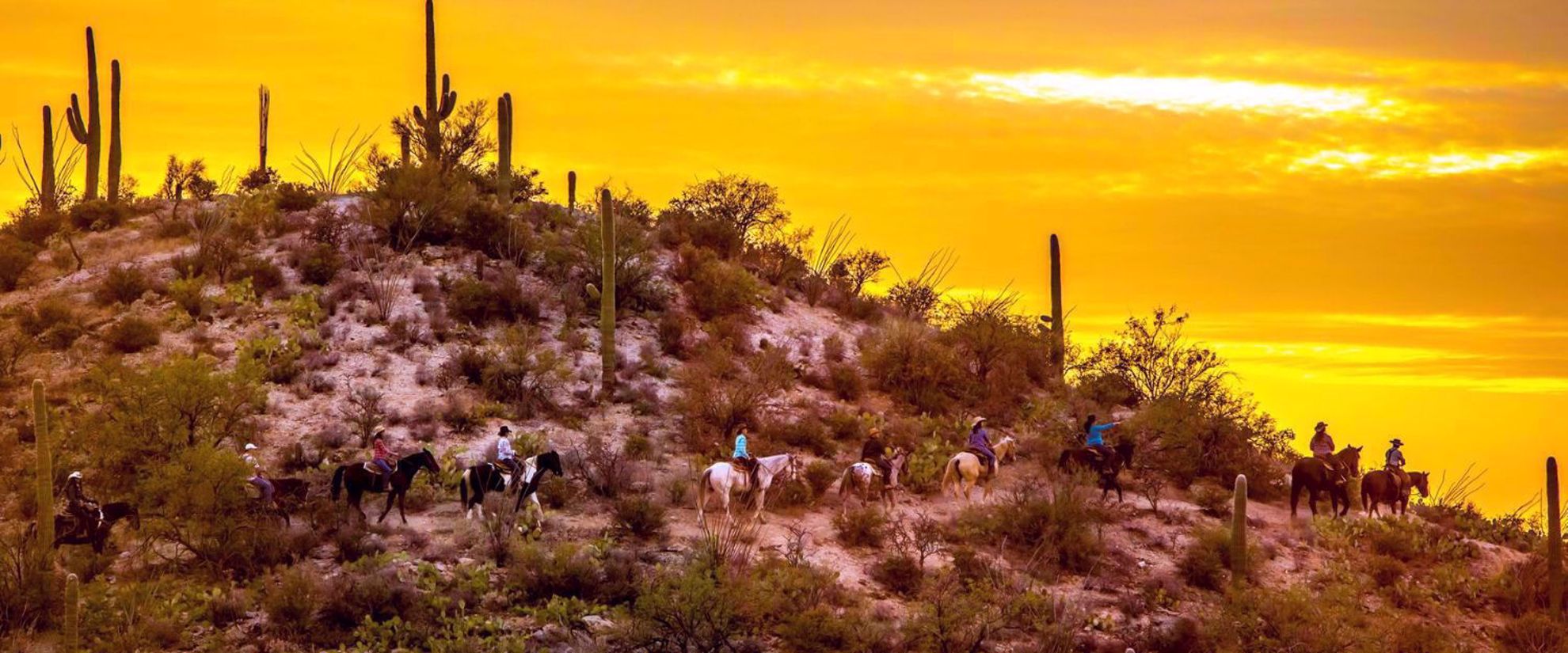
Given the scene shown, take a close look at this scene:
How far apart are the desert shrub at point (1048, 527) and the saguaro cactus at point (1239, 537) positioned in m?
2.35

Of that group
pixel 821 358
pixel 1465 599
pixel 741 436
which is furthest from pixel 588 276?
pixel 1465 599

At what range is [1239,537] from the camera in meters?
26.8

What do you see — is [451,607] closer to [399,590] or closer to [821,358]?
[399,590]

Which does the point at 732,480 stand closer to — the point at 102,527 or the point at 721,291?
the point at 102,527

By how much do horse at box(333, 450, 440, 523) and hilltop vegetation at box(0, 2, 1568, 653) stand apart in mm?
565

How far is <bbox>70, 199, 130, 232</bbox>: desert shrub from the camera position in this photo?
134ft

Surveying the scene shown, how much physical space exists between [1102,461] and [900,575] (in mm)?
6592

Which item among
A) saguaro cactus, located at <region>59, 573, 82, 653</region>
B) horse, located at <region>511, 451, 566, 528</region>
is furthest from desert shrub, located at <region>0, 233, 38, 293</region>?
saguaro cactus, located at <region>59, 573, 82, 653</region>

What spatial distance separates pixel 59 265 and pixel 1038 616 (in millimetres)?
27511

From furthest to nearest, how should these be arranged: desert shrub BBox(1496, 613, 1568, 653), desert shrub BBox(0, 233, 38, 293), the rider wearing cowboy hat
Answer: desert shrub BBox(0, 233, 38, 293), the rider wearing cowboy hat, desert shrub BBox(1496, 613, 1568, 653)

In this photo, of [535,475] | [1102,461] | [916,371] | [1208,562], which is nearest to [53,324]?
[535,475]

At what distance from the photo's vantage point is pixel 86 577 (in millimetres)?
24234

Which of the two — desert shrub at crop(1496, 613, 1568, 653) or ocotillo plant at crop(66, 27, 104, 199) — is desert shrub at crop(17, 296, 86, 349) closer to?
ocotillo plant at crop(66, 27, 104, 199)

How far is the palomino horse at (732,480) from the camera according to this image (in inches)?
1038
